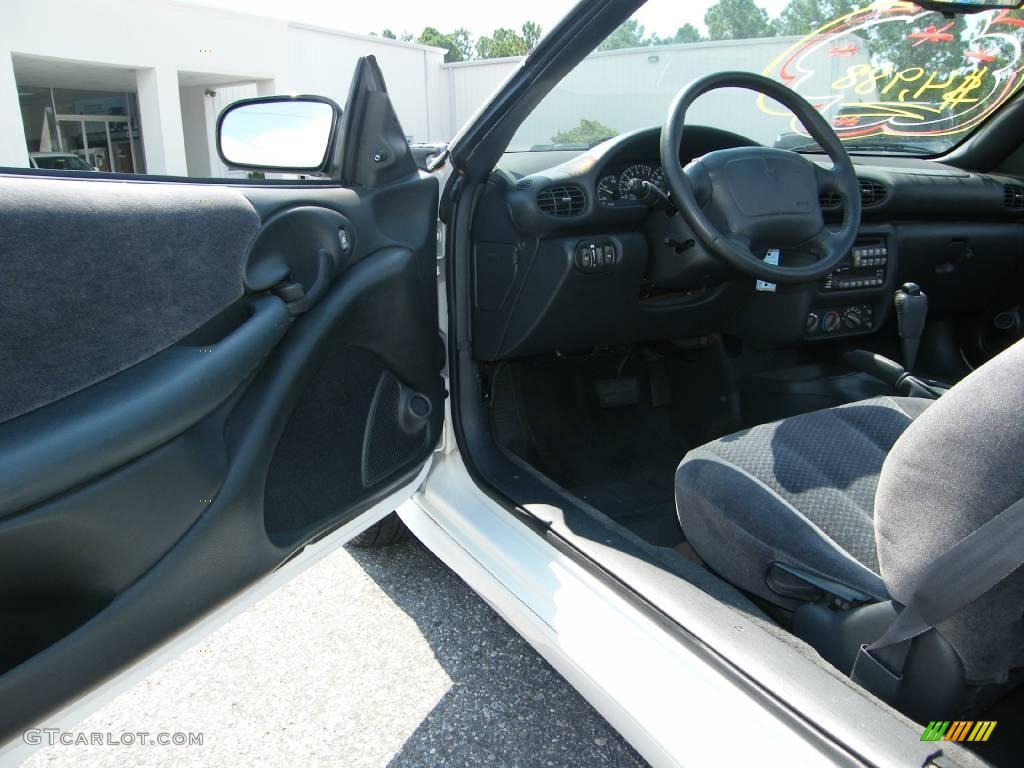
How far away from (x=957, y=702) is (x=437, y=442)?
1241 mm

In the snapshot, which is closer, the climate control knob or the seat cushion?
the seat cushion

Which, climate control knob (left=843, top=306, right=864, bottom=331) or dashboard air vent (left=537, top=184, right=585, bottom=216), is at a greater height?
dashboard air vent (left=537, top=184, right=585, bottom=216)

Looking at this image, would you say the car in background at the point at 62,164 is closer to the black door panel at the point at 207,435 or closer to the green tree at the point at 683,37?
the black door panel at the point at 207,435

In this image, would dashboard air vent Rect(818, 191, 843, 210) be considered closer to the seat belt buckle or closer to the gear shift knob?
the gear shift knob

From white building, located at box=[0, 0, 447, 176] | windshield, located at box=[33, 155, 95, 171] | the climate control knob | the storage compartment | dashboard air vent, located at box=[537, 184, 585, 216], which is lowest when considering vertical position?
the climate control knob

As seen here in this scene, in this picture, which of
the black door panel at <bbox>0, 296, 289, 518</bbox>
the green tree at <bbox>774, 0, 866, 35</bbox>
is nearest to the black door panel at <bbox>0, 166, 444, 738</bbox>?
the black door panel at <bbox>0, 296, 289, 518</bbox>

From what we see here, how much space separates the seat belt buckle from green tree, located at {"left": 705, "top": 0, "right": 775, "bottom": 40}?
5.86 ft

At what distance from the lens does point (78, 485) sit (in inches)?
42.4

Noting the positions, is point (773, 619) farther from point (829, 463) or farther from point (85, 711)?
point (85, 711)

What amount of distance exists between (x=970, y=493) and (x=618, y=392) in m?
1.93

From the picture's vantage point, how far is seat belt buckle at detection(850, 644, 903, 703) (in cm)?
111

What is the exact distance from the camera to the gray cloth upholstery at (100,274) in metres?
1.03

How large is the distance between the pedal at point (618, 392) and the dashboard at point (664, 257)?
1.11 feet

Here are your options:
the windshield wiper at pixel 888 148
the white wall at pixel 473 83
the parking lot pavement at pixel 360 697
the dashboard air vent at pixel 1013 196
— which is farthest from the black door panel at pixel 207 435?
the dashboard air vent at pixel 1013 196
